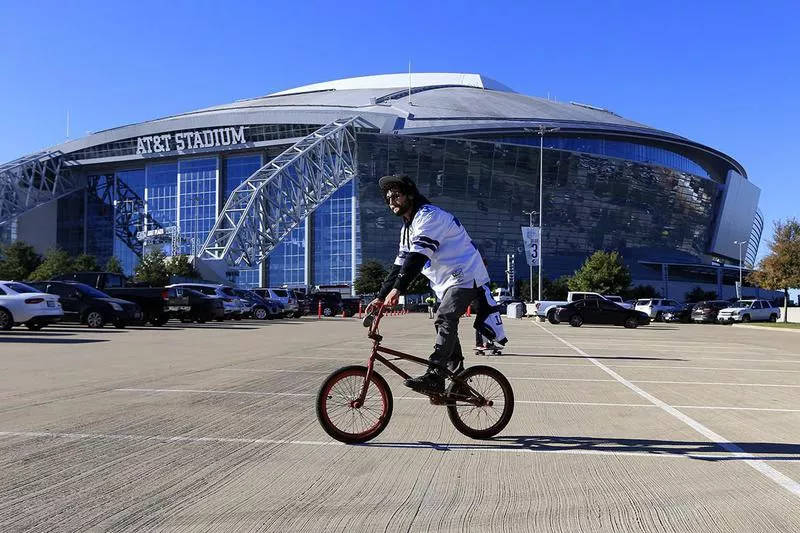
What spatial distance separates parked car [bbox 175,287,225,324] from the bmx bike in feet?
81.2

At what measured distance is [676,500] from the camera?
439cm

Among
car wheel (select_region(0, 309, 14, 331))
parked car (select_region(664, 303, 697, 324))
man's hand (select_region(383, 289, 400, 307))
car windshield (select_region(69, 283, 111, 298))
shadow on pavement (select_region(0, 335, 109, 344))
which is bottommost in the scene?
parked car (select_region(664, 303, 697, 324))

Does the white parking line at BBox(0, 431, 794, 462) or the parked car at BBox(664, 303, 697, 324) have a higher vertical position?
the white parking line at BBox(0, 431, 794, 462)

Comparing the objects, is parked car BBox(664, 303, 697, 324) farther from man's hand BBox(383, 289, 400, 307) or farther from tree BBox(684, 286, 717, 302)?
tree BBox(684, 286, 717, 302)

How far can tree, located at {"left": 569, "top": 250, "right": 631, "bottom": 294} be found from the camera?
6506cm

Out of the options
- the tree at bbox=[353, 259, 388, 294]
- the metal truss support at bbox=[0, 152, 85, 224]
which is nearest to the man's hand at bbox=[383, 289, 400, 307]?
the tree at bbox=[353, 259, 388, 294]

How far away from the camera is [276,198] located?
69312 millimetres

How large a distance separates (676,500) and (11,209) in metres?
92.2

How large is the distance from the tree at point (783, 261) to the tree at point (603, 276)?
67.8ft

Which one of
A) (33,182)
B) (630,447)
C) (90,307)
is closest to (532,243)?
(90,307)

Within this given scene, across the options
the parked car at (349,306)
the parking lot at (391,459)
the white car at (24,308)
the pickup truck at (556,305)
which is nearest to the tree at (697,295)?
the pickup truck at (556,305)

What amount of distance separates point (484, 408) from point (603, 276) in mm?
61708

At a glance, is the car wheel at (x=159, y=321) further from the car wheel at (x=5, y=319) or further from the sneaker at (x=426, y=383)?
the sneaker at (x=426, y=383)

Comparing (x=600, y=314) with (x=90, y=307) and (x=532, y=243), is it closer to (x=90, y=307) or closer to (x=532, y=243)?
(x=532, y=243)
